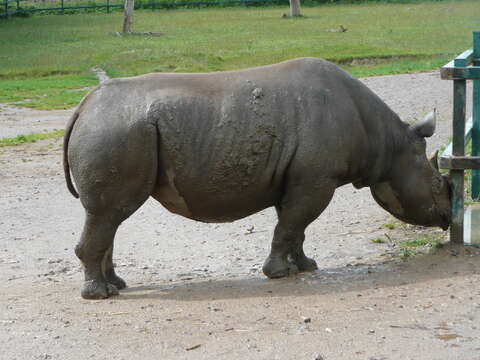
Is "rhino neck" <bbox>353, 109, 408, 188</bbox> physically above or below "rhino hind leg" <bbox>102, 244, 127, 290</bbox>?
above

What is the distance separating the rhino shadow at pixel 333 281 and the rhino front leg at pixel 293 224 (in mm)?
105

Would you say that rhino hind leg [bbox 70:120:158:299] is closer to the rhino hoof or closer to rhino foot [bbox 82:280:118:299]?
rhino foot [bbox 82:280:118:299]

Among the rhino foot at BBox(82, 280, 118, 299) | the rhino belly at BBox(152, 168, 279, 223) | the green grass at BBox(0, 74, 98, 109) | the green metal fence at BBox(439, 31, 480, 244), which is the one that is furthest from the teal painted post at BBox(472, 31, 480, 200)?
the green grass at BBox(0, 74, 98, 109)

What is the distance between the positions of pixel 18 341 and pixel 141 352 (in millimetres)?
913

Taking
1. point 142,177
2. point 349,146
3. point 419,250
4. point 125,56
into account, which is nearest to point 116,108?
point 142,177

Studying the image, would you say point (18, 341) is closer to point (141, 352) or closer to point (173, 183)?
point (141, 352)

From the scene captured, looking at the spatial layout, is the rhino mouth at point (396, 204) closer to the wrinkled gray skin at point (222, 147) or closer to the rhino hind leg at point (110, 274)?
the wrinkled gray skin at point (222, 147)

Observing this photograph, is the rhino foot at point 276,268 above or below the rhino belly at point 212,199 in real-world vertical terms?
below

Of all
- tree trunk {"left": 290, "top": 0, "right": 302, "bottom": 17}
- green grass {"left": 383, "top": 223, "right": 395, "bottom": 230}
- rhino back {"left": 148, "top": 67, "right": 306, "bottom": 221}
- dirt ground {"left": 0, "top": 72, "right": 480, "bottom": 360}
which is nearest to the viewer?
dirt ground {"left": 0, "top": 72, "right": 480, "bottom": 360}

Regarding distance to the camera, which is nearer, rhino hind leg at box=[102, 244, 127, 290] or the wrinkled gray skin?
the wrinkled gray skin

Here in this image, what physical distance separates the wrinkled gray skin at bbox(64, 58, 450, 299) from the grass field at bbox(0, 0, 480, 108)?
13.4 metres

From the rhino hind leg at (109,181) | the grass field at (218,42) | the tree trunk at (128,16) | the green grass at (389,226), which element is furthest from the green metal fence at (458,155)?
the tree trunk at (128,16)

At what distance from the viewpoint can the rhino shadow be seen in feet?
21.4

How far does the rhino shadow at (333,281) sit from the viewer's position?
652cm
